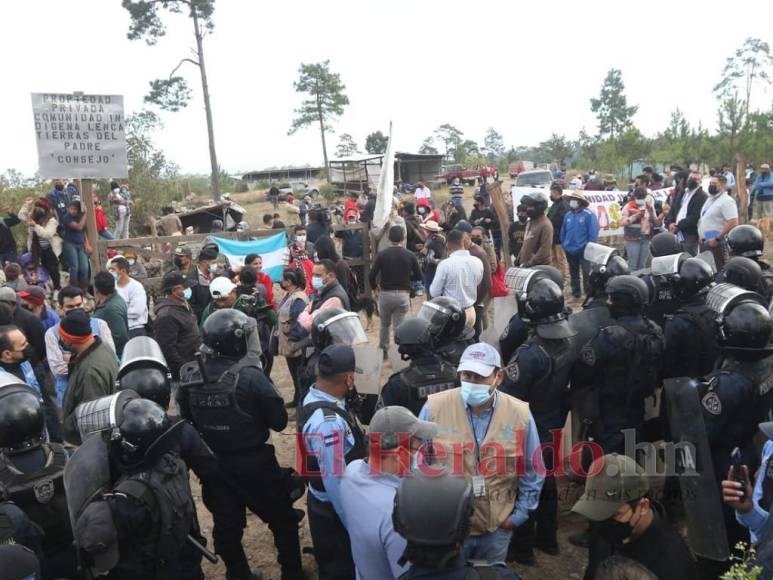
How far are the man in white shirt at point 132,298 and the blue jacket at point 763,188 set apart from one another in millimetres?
13842

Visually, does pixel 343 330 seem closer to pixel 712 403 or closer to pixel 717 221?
pixel 712 403

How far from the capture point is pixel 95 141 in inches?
363

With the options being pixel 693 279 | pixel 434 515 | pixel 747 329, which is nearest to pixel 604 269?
pixel 693 279

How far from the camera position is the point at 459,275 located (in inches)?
283

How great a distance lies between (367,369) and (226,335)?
1093 millimetres

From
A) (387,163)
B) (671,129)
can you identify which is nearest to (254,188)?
(671,129)

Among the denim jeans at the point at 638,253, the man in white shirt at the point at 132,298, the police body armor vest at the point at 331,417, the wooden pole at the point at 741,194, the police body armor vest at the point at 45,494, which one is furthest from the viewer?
the wooden pole at the point at 741,194

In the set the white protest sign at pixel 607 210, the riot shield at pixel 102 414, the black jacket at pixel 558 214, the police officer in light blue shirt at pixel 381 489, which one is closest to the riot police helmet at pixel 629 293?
the police officer in light blue shirt at pixel 381 489

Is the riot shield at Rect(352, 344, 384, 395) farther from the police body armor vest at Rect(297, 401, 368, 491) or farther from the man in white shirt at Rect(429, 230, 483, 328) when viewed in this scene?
the man in white shirt at Rect(429, 230, 483, 328)

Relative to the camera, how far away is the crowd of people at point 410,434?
8.86 feet

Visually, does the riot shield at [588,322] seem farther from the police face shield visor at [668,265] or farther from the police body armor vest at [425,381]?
the police body armor vest at [425,381]

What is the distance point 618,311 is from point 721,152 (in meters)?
31.6

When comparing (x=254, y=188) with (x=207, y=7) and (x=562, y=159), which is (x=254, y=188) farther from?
(x=562, y=159)

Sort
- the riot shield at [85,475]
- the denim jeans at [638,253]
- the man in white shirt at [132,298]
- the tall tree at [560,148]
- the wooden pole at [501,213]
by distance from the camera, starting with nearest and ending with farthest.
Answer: the riot shield at [85,475]
the man in white shirt at [132,298]
the denim jeans at [638,253]
the wooden pole at [501,213]
the tall tree at [560,148]
